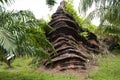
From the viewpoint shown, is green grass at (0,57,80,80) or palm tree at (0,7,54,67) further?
green grass at (0,57,80,80)

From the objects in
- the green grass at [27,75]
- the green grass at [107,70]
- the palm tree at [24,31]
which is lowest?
the green grass at [107,70]

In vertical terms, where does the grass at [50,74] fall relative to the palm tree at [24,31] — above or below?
below

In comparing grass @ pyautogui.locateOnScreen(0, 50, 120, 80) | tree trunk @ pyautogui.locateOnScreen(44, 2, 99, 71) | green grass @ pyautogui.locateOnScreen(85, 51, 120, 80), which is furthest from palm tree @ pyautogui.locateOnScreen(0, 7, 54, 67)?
green grass @ pyautogui.locateOnScreen(85, 51, 120, 80)

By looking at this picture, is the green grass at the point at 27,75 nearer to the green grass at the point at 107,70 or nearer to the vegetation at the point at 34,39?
the vegetation at the point at 34,39

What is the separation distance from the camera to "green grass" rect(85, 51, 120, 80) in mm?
15977

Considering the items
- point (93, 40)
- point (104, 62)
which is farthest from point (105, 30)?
point (93, 40)

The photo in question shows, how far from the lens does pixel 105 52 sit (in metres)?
22.9

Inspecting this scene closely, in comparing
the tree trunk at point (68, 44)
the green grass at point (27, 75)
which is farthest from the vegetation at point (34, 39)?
the tree trunk at point (68, 44)

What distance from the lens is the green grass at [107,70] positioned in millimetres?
15977

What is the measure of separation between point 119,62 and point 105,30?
7.03 ft

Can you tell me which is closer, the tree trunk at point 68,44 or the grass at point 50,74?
the grass at point 50,74

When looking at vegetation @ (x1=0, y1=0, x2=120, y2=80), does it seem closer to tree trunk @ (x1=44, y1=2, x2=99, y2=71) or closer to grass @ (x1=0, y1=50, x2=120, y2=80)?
grass @ (x1=0, y1=50, x2=120, y2=80)

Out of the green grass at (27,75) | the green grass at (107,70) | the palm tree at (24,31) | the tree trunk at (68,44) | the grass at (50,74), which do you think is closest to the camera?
the palm tree at (24,31)

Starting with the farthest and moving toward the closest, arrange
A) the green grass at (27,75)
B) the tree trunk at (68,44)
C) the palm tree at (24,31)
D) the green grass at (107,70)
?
the tree trunk at (68,44) < the green grass at (107,70) < the green grass at (27,75) < the palm tree at (24,31)
